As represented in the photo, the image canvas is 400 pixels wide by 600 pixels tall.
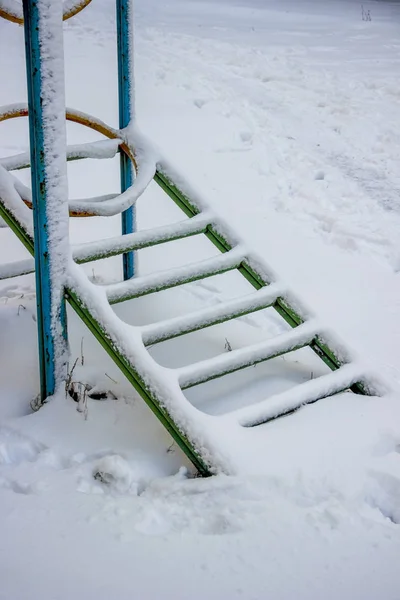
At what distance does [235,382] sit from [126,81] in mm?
1250

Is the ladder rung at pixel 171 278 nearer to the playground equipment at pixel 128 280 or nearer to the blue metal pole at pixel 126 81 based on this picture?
the playground equipment at pixel 128 280

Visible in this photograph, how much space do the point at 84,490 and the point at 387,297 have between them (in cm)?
186

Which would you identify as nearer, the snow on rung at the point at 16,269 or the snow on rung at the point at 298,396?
the snow on rung at the point at 298,396

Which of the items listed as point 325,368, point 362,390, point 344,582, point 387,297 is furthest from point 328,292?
point 344,582

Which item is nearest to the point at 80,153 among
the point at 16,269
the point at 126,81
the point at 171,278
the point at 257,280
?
the point at 126,81

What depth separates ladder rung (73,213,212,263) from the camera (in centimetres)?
233

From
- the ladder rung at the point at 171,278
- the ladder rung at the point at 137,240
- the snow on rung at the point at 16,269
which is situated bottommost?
the snow on rung at the point at 16,269

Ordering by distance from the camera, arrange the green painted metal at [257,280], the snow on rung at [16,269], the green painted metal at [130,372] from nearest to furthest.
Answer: the green painted metal at [130,372] < the green painted metal at [257,280] < the snow on rung at [16,269]

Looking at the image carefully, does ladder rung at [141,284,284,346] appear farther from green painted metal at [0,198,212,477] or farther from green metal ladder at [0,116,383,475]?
green painted metal at [0,198,212,477]

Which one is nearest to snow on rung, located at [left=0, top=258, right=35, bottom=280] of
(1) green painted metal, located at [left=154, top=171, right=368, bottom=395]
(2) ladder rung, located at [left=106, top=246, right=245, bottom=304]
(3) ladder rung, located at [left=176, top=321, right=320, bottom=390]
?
(2) ladder rung, located at [left=106, top=246, right=245, bottom=304]

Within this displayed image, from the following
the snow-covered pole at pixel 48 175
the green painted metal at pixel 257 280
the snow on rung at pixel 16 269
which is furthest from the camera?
the snow on rung at pixel 16 269

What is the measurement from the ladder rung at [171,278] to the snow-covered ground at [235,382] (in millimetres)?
293


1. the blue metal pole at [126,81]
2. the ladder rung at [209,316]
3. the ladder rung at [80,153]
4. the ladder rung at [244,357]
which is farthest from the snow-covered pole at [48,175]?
the blue metal pole at [126,81]

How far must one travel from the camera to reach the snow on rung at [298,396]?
2.12 meters
